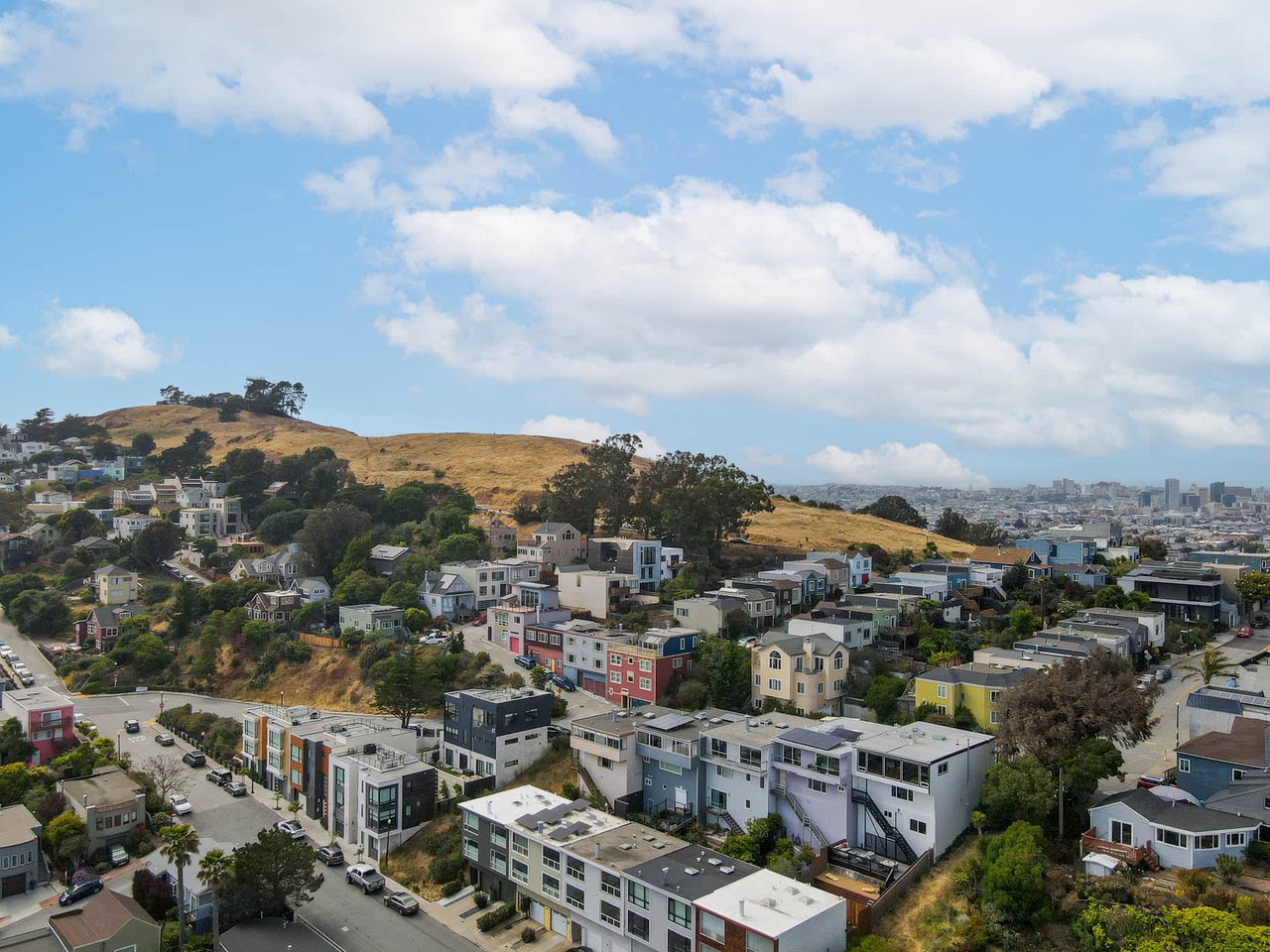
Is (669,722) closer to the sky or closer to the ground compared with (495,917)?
closer to the sky

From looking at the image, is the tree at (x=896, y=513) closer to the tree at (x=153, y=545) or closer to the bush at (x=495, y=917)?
the tree at (x=153, y=545)

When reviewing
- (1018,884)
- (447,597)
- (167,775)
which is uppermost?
(447,597)

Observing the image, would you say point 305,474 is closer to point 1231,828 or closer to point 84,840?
point 84,840

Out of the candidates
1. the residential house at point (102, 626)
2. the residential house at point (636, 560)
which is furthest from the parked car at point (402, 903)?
the residential house at point (102, 626)

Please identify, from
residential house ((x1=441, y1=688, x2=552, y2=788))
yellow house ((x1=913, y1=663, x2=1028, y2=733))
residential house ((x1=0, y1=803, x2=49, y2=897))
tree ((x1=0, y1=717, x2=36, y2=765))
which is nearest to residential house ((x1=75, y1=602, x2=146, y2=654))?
tree ((x1=0, y1=717, x2=36, y2=765))

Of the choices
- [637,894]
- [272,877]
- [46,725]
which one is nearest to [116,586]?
[46,725]

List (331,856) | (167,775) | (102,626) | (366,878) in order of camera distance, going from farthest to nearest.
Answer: (102,626)
(167,775)
(331,856)
(366,878)

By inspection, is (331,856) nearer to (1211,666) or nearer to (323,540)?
(1211,666)

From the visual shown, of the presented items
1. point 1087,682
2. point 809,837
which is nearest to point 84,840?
point 809,837
